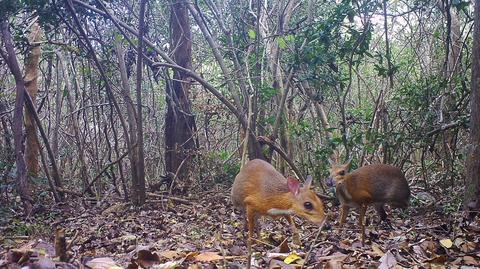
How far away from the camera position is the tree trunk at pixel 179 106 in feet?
31.3

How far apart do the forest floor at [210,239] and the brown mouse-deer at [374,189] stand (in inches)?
7.8

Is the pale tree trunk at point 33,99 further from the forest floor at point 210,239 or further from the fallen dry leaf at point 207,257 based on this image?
the fallen dry leaf at point 207,257

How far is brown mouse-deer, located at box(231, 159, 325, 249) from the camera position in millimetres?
4742

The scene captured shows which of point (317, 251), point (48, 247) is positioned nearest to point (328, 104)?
point (317, 251)

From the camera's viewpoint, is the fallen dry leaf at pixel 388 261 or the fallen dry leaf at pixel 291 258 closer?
the fallen dry leaf at pixel 388 261

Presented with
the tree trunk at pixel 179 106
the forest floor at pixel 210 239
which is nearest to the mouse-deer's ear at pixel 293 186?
the forest floor at pixel 210 239

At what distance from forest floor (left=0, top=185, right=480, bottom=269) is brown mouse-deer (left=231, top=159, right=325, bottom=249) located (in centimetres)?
21

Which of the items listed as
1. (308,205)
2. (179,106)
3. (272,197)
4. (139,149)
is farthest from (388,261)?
(179,106)

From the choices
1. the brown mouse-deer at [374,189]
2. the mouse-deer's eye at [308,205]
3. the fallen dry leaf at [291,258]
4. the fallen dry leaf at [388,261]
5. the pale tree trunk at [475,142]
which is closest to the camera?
the fallen dry leaf at [388,261]

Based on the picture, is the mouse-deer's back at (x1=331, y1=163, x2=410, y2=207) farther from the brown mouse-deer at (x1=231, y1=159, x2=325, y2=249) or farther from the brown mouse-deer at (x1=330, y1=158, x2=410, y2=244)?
the brown mouse-deer at (x1=231, y1=159, x2=325, y2=249)

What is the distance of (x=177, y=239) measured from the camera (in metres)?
5.45

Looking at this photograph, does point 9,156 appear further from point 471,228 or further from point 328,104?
point 471,228

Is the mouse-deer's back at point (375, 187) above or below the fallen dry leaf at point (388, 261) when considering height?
below

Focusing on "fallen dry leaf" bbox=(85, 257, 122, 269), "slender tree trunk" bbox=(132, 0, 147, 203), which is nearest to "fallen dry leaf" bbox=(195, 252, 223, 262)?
"fallen dry leaf" bbox=(85, 257, 122, 269)
